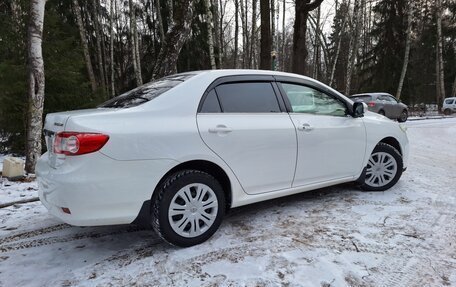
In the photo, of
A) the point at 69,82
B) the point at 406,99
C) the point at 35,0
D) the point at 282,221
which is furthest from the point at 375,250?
the point at 406,99

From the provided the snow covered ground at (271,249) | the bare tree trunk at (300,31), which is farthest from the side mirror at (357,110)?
the bare tree trunk at (300,31)

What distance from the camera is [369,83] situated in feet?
93.9

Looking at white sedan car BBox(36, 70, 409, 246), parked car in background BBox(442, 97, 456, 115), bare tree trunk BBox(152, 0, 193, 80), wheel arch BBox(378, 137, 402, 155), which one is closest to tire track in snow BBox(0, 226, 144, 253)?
white sedan car BBox(36, 70, 409, 246)

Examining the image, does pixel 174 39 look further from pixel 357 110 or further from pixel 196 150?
pixel 196 150

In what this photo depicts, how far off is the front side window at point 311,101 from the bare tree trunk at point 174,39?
4.20 meters

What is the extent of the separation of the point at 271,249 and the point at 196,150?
1111 millimetres

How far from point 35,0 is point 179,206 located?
468 centimetres

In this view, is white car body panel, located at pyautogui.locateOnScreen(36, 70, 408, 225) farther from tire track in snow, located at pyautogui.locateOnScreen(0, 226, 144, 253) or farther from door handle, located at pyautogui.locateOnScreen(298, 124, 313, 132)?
tire track in snow, located at pyautogui.locateOnScreen(0, 226, 144, 253)

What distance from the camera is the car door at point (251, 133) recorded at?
3.37 meters

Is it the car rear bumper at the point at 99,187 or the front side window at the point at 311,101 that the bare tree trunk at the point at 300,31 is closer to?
the front side window at the point at 311,101

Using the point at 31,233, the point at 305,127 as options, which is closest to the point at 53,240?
the point at 31,233

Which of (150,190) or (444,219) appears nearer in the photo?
(150,190)

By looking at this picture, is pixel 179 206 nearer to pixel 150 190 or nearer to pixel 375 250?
pixel 150 190

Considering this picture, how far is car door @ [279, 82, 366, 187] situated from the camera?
13.1 ft
